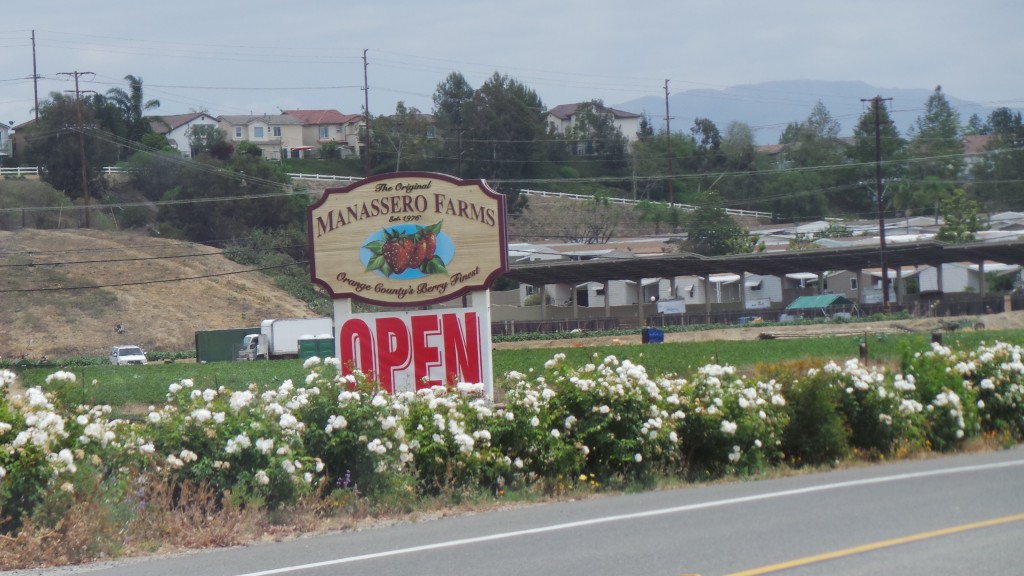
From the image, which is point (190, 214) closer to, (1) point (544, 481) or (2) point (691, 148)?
(2) point (691, 148)

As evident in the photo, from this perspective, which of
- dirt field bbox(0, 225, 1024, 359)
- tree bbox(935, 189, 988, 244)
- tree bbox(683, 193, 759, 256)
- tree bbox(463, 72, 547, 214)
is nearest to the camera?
dirt field bbox(0, 225, 1024, 359)

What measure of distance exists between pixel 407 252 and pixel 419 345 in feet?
4.85

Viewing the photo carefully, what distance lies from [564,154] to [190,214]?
49643 millimetres

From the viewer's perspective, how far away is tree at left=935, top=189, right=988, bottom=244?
88125mm

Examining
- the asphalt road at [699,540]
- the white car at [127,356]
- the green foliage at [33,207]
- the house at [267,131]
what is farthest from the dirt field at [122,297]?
the house at [267,131]

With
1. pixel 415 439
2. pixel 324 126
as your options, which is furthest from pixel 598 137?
pixel 415 439

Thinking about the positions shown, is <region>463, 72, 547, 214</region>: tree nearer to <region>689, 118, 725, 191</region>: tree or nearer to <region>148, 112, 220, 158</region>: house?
<region>689, 118, 725, 191</region>: tree

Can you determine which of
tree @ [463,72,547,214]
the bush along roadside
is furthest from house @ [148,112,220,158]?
the bush along roadside

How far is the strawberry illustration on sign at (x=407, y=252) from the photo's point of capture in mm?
16672

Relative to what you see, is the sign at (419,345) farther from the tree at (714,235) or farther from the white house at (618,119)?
the white house at (618,119)

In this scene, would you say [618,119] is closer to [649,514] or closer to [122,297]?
[122,297]

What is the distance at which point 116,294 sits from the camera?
2896 inches

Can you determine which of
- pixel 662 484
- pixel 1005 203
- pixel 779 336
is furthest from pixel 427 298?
pixel 1005 203

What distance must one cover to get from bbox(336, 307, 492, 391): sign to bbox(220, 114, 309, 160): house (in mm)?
122491
